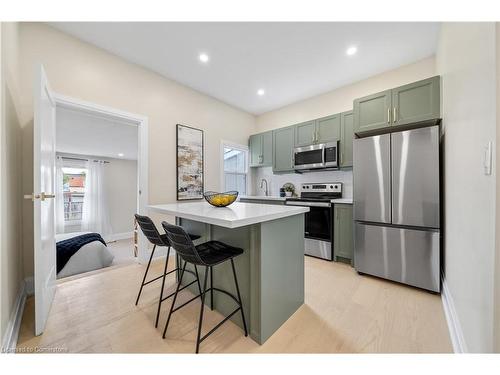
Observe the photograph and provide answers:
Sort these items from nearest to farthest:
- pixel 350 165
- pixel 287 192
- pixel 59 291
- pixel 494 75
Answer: pixel 494 75
pixel 59 291
pixel 350 165
pixel 287 192

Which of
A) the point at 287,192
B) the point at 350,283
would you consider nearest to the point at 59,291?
the point at 350,283

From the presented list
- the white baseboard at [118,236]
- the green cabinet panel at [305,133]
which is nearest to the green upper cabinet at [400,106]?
the green cabinet panel at [305,133]

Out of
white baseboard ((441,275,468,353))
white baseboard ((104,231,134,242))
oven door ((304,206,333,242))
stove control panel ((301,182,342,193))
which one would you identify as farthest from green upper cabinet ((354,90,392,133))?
white baseboard ((104,231,134,242))

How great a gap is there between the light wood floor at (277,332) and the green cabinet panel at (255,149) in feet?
9.09

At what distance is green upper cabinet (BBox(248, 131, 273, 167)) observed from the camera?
4.05 metres

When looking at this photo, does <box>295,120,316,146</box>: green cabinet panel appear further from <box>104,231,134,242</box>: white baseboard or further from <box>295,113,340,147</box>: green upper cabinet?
<box>104,231,134,242</box>: white baseboard

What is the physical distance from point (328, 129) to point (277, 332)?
2.88 metres

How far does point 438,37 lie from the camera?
2.21 m

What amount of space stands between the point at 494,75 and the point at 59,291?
3.57 metres

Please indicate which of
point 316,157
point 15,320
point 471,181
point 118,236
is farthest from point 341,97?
point 118,236

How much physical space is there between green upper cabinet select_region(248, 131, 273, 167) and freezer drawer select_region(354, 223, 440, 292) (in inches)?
86.6

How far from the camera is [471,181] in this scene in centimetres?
115

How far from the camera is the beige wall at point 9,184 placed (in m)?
1.26
